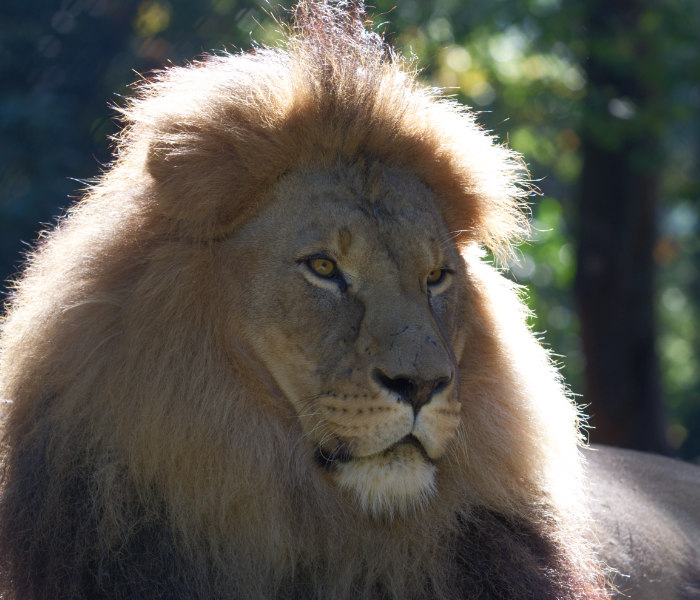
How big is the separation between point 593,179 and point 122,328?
23.7ft

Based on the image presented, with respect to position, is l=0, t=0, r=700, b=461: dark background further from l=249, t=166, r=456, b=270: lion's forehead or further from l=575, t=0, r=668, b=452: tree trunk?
l=249, t=166, r=456, b=270: lion's forehead

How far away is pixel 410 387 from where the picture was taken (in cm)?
246

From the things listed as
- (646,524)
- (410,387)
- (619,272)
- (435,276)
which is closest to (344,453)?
(410,387)

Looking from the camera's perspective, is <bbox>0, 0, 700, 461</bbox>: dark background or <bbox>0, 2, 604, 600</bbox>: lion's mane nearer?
<bbox>0, 2, 604, 600</bbox>: lion's mane

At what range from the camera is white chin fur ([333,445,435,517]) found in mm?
2496

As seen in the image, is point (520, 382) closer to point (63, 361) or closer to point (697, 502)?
point (63, 361)

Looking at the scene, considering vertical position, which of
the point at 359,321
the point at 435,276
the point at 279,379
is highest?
the point at 435,276

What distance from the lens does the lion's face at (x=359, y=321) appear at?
247 centimetres

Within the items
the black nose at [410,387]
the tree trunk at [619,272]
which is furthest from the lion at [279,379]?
the tree trunk at [619,272]

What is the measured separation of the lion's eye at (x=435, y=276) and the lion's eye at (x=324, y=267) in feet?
1.09

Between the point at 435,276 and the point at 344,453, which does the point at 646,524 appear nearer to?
the point at 435,276

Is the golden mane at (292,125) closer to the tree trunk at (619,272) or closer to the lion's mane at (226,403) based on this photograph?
the lion's mane at (226,403)

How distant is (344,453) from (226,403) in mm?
365

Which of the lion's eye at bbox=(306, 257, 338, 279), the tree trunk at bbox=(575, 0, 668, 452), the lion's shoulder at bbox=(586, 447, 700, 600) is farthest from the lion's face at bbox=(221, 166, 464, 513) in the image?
the tree trunk at bbox=(575, 0, 668, 452)
